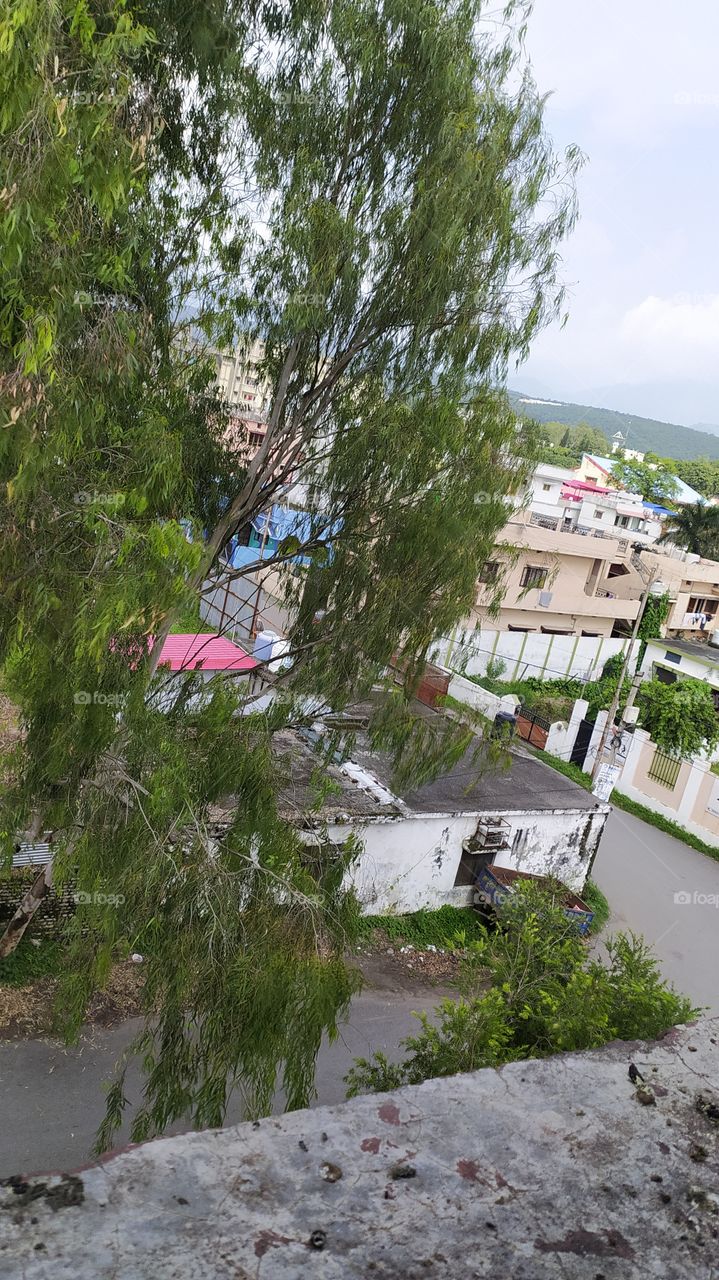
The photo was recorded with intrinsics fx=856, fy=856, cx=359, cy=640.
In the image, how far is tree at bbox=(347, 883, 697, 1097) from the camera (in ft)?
18.8

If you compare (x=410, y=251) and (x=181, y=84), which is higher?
(x=181, y=84)

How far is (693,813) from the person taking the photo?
19.2 m

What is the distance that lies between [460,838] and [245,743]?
740cm

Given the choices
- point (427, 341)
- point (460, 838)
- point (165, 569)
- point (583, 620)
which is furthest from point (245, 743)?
point (583, 620)

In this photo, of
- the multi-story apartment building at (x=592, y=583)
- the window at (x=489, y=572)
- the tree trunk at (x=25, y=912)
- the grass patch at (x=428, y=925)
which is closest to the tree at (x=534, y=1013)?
the window at (x=489, y=572)

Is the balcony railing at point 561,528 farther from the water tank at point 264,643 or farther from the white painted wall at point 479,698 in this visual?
the water tank at point 264,643

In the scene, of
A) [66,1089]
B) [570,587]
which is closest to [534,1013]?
[66,1089]

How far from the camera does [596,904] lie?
51.3ft

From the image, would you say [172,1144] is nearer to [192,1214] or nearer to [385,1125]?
[192,1214]

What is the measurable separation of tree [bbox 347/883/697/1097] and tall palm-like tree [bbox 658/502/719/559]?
122ft

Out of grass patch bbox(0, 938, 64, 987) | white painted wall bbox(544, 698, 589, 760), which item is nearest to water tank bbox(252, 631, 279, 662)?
grass patch bbox(0, 938, 64, 987)

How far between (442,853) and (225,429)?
7.80 metres

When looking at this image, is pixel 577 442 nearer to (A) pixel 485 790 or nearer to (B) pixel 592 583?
(B) pixel 592 583

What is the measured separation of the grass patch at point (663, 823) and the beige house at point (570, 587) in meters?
8.04
